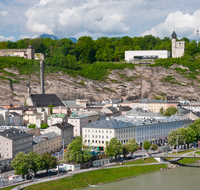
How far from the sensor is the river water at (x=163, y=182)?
1731 inches

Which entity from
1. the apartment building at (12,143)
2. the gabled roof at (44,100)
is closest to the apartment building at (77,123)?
the apartment building at (12,143)

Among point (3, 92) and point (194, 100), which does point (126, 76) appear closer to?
point (194, 100)

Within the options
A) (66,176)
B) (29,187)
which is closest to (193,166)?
(66,176)

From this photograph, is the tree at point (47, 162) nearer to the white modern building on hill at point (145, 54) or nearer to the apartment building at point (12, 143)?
the apartment building at point (12, 143)

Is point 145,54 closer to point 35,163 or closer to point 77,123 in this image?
point 77,123

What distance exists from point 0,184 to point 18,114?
3900 cm

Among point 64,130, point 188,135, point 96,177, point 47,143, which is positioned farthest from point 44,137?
point 188,135

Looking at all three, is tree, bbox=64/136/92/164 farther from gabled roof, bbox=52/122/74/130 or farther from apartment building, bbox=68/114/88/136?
apartment building, bbox=68/114/88/136

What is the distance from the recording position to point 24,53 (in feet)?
388

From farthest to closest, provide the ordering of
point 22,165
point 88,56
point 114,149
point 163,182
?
point 88,56
point 114,149
point 163,182
point 22,165

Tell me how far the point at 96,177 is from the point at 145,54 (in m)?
86.4

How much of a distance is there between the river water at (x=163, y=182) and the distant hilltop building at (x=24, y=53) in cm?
7633

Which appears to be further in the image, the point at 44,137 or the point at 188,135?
the point at 188,135

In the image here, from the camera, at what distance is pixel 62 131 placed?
6456cm
